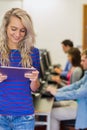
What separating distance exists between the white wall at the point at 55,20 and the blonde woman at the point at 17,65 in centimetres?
507

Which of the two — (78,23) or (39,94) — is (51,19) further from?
(39,94)

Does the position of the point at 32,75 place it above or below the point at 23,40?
below

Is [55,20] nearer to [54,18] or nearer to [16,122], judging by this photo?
[54,18]

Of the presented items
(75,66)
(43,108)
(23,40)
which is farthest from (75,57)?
(23,40)

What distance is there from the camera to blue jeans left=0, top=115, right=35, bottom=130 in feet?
5.98

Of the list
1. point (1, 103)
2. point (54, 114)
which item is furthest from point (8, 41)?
point (54, 114)

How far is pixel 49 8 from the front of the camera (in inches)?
276

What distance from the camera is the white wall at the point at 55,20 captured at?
6.98 metres

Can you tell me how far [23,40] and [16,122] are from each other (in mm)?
537

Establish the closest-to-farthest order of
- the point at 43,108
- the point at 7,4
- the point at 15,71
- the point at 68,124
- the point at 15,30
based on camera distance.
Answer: the point at 15,71 → the point at 15,30 → the point at 43,108 → the point at 68,124 → the point at 7,4

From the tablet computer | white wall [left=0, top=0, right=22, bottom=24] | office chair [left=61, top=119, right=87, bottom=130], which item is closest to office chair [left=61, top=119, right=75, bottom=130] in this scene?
office chair [left=61, top=119, right=87, bottom=130]

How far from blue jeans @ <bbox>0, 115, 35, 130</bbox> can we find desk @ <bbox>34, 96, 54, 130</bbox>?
0.88 m

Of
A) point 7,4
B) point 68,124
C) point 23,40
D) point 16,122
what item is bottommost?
point 68,124

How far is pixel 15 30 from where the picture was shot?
75.0 inches
